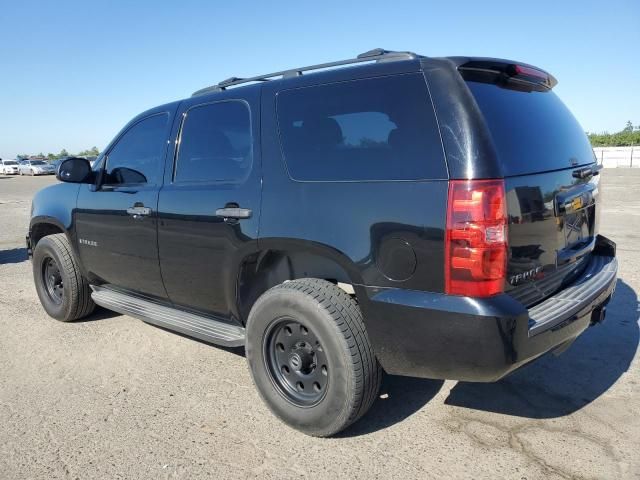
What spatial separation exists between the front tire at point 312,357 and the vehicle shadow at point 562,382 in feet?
3.00

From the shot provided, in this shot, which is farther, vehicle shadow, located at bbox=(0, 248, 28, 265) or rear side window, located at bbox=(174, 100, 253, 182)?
vehicle shadow, located at bbox=(0, 248, 28, 265)

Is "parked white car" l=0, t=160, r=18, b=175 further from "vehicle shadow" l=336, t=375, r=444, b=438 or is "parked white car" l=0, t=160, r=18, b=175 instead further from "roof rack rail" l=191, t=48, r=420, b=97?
"vehicle shadow" l=336, t=375, r=444, b=438

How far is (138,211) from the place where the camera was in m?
3.67

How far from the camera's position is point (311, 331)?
8.70 ft

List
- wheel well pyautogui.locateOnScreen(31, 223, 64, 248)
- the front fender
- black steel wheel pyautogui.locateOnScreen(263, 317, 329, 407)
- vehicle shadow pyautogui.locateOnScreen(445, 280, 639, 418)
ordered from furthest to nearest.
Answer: wheel well pyautogui.locateOnScreen(31, 223, 64, 248) → the front fender → vehicle shadow pyautogui.locateOnScreen(445, 280, 639, 418) → black steel wheel pyautogui.locateOnScreen(263, 317, 329, 407)

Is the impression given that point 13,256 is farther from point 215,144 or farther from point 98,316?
point 215,144

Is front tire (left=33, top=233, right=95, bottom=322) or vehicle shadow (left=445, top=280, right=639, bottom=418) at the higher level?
front tire (left=33, top=233, right=95, bottom=322)

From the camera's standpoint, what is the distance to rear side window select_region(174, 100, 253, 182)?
314 centimetres

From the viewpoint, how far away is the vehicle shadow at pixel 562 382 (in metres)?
3.06

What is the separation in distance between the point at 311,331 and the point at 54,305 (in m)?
3.29

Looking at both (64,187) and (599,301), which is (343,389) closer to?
(599,301)

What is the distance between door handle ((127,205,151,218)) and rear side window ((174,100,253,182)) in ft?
1.04

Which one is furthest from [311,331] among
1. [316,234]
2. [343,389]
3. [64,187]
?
[64,187]

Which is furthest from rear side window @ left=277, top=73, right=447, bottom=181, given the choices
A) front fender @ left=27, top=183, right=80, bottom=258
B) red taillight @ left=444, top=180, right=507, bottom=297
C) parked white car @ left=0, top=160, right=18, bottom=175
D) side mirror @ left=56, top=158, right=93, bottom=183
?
parked white car @ left=0, top=160, right=18, bottom=175
